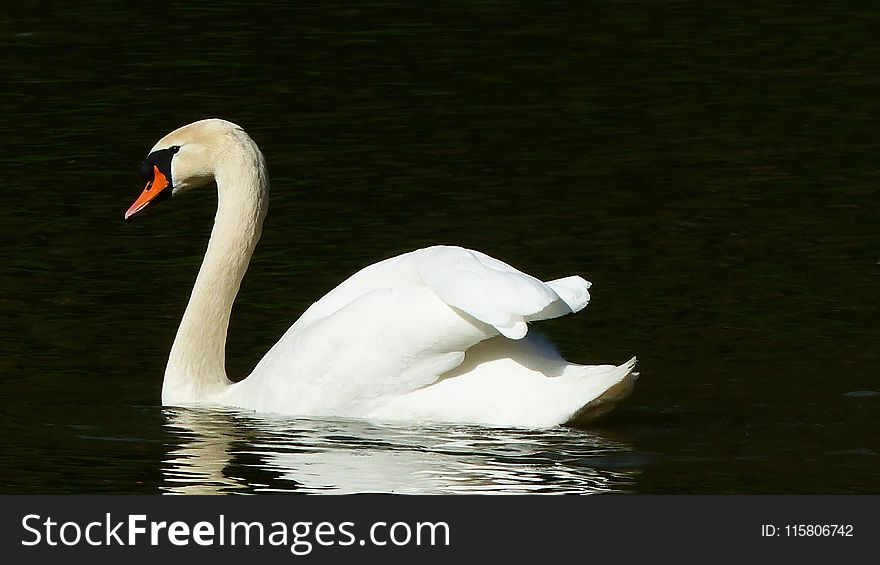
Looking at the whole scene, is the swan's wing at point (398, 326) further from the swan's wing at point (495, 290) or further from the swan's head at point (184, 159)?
the swan's head at point (184, 159)

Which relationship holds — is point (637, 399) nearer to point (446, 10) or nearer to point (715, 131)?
point (715, 131)

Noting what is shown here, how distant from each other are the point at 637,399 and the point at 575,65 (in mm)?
8883

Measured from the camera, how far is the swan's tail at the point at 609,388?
7.05 metres

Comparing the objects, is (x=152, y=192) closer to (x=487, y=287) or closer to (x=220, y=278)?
(x=220, y=278)

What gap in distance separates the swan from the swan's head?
26 millimetres

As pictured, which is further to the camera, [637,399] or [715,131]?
[715,131]

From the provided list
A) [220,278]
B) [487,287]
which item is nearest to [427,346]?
[487,287]

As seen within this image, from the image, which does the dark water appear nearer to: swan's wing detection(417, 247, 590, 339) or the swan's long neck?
the swan's long neck

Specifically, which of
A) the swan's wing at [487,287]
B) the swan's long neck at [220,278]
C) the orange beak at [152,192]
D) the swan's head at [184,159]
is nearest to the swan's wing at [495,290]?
the swan's wing at [487,287]

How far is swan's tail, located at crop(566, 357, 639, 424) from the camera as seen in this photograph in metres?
7.05

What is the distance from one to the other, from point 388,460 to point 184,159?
2.19m

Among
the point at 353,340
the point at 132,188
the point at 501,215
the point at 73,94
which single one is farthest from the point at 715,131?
the point at 353,340

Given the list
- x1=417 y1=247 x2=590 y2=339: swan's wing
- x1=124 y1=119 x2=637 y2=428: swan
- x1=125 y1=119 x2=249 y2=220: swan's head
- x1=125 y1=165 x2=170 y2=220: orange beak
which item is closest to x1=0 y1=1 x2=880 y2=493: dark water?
x1=124 y1=119 x2=637 y2=428: swan

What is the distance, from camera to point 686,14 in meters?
19.3
